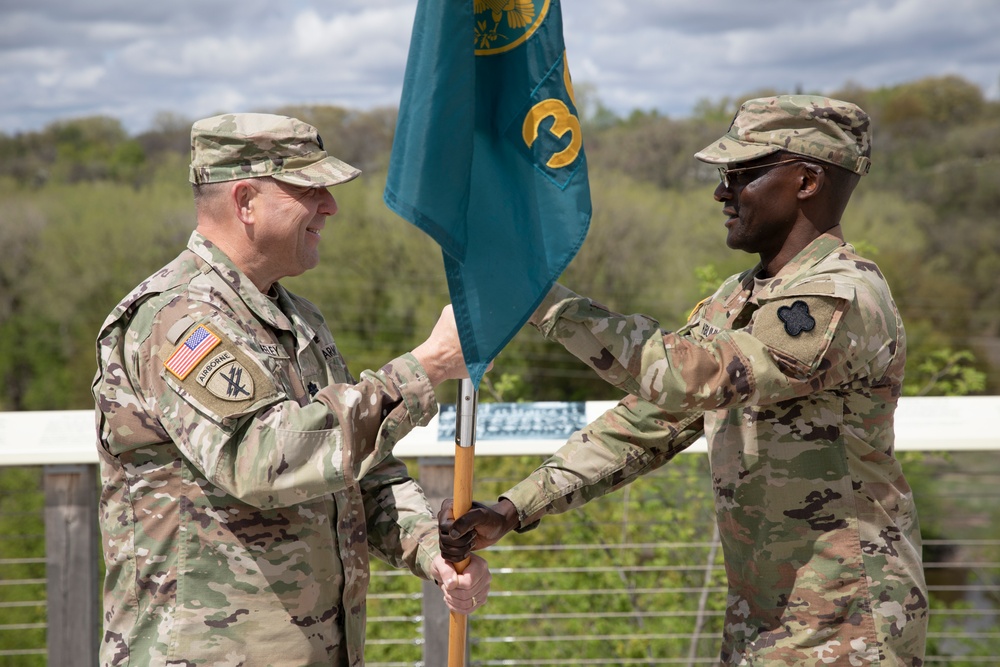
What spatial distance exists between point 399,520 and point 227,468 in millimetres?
833

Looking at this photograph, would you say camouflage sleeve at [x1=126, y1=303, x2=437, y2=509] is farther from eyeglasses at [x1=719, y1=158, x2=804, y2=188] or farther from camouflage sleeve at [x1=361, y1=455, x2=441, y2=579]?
eyeglasses at [x1=719, y1=158, x2=804, y2=188]

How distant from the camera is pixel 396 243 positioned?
3725cm

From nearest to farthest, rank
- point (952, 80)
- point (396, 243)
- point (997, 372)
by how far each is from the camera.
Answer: point (997, 372)
point (396, 243)
point (952, 80)

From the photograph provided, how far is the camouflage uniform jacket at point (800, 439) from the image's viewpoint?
2.50 meters

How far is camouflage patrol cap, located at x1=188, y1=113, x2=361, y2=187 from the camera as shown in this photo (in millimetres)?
2750

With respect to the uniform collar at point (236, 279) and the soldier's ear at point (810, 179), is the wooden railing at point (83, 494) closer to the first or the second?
the uniform collar at point (236, 279)

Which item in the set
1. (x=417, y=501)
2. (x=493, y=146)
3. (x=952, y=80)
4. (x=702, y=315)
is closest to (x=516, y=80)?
(x=493, y=146)

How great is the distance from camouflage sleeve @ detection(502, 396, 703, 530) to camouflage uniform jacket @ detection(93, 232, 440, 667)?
2.11ft

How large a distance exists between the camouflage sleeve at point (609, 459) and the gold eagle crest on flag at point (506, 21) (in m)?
1.21

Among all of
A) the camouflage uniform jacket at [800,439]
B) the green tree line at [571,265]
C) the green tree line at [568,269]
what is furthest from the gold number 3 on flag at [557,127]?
the green tree line at [571,265]

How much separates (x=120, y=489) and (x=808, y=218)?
80.4 inches

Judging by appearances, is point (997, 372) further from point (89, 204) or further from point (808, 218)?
point (89, 204)

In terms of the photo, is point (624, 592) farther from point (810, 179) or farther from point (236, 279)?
point (236, 279)

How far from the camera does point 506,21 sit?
8.42 ft
